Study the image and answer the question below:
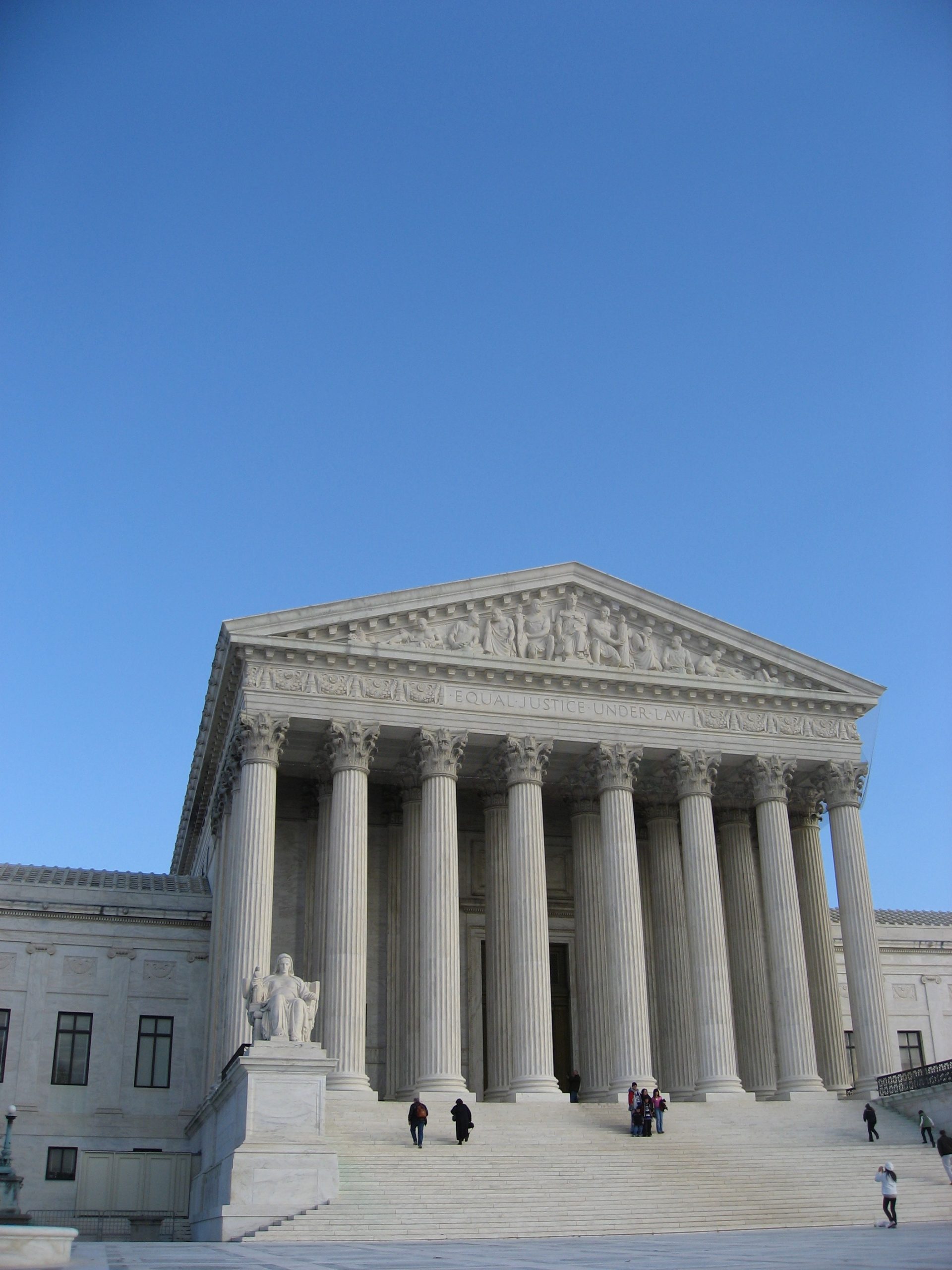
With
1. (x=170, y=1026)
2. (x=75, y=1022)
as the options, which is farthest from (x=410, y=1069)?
(x=75, y=1022)

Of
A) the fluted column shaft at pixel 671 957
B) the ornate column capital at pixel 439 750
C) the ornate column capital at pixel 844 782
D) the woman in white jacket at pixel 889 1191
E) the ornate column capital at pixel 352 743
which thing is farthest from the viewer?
the ornate column capital at pixel 844 782

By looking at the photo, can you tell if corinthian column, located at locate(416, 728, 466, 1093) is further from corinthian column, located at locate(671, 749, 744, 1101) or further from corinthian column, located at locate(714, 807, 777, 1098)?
corinthian column, located at locate(714, 807, 777, 1098)

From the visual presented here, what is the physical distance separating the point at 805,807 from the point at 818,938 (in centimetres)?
464

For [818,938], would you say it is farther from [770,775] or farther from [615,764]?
[615,764]

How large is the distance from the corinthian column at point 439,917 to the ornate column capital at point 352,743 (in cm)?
161

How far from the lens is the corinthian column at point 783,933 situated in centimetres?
4088

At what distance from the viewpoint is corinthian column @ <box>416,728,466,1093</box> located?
3719 cm

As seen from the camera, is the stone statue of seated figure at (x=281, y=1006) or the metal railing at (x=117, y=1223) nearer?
the stone statue of seated figure at (x=281, y=1006)

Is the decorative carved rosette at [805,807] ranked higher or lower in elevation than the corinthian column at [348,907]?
higher

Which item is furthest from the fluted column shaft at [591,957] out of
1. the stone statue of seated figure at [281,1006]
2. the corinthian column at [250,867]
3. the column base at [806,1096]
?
the stone statue of seated figure at [281,1006]

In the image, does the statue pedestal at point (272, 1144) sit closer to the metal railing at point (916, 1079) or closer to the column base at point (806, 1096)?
the column base at point (806, 1096)

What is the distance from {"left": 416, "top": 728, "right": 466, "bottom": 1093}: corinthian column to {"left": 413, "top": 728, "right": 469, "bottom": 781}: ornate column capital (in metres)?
0.02

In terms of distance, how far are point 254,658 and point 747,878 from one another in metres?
19.8

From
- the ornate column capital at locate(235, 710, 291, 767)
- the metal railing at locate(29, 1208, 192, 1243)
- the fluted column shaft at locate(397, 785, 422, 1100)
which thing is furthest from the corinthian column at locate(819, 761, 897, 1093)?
the metal railing at locate(29, 1208, 192, 1243)
